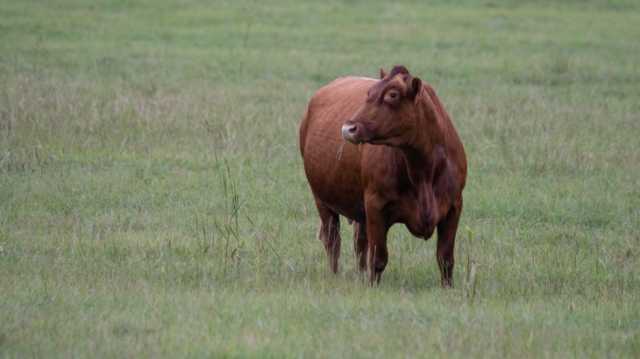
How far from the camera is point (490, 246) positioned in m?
10.1

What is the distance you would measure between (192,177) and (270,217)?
1.81 m

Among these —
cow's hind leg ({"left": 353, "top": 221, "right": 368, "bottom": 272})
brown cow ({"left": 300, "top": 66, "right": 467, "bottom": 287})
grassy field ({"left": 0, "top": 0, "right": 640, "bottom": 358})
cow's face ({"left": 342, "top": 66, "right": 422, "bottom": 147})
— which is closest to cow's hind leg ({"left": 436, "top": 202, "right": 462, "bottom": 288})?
brown cow ({"left": 300, "top": 66, "right": 467, "bottom": 287})

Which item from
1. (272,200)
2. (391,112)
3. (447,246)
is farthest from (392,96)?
(272,200)

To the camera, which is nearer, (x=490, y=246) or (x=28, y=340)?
(x=28, y=340)

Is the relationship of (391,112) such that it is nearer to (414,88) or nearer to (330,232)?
(414,88)

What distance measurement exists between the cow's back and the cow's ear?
0.80m

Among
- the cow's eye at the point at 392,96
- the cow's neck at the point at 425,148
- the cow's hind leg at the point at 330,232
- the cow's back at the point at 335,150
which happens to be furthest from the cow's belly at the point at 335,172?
the cow's eye at the point at 392,96

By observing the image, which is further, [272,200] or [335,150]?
[272,200]

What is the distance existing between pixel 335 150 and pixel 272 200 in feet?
7.62

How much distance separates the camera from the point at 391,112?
27.8 feet

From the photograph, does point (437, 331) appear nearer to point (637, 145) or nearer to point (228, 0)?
point (637, 145)

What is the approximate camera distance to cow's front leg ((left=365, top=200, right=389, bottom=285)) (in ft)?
28.7

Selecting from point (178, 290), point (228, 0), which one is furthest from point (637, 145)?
point (228, 0)

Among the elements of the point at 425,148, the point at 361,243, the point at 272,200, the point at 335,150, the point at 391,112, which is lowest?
the point at 272,200
